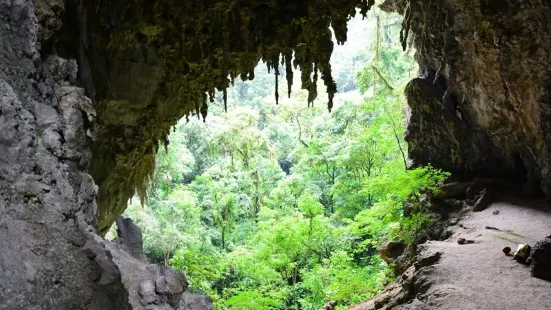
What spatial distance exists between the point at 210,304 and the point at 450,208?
638cm

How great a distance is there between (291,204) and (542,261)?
51.2 feet

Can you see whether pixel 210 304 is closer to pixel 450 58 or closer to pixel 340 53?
pixel 450 58

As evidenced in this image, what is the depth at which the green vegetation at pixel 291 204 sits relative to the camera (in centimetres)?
1462

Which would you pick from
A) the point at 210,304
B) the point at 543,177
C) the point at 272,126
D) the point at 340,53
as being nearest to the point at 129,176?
the point at 210,304

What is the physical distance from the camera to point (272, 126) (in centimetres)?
3061

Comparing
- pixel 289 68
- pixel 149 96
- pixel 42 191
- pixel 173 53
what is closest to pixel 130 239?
pixel 149 96

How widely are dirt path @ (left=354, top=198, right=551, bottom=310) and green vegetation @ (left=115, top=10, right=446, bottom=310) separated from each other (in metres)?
1.49

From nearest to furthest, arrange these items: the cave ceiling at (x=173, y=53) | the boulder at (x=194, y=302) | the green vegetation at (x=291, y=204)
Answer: the cave ceiling at (x=173, y=53) → the boulder at (x=194, y=302) → the green vegetation at (x=291, y=204)

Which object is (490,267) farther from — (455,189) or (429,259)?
(455,189)

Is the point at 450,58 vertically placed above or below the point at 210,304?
A: above

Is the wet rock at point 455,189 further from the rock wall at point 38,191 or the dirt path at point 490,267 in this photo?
the rock wall at point 38,191

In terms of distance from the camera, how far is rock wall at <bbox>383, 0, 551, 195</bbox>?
30.9 feet

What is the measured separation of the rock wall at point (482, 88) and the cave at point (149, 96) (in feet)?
0.10

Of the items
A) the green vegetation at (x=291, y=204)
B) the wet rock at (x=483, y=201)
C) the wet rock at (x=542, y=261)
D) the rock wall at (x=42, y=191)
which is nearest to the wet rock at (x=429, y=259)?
the wet rock at (x=542, y=261)
